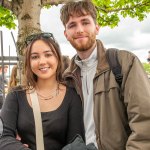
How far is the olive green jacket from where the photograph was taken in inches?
113

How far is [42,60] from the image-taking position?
3.29 metres

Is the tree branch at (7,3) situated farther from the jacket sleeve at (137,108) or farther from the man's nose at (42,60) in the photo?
the jacket sleeve at (137,108)

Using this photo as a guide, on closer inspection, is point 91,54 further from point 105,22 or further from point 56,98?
point 105,22

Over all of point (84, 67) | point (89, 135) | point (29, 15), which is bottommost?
point (89, 135)

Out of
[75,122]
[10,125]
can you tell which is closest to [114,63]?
[75,122]

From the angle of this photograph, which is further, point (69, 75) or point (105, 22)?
point (105, 22)

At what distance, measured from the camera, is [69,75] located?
3.40m

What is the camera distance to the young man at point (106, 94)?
9.48ft

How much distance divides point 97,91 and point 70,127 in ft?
1.27

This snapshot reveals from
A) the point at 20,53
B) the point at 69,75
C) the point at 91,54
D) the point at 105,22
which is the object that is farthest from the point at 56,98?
the point at 105,22

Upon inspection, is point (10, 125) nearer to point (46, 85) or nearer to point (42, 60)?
point (46, 85)

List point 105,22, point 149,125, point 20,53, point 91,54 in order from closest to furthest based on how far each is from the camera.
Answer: point 149,125, point 91,54, point 20,53, point 105,22

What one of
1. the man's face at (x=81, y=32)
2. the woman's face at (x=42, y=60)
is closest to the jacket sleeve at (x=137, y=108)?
the man's face at (x=81, y=32)

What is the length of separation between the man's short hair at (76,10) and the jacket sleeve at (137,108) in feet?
2.48
